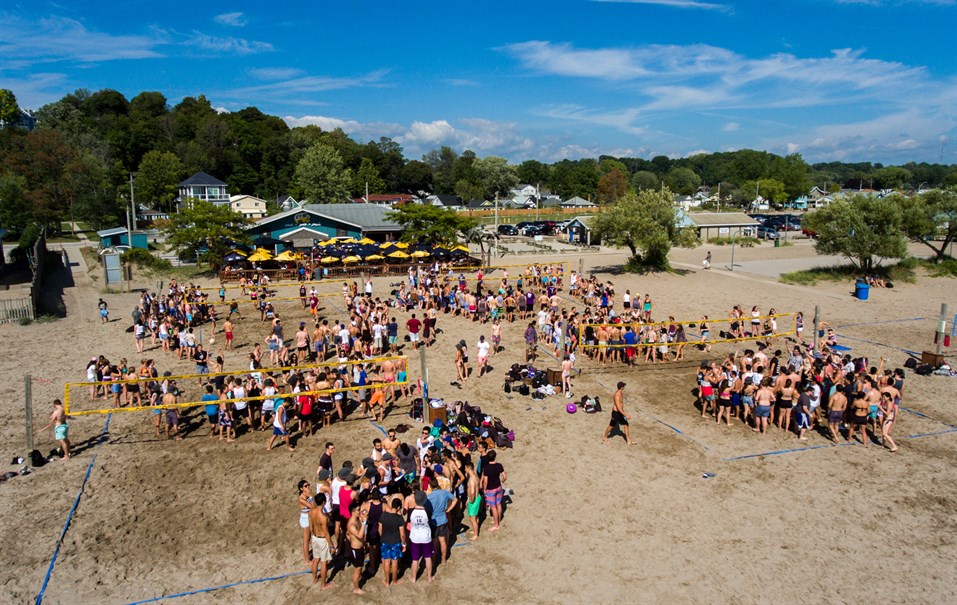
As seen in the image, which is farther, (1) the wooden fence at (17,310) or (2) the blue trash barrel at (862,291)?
(2) the blue trash barrel at (862,291)

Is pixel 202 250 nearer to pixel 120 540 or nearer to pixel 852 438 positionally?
pixel 120 540

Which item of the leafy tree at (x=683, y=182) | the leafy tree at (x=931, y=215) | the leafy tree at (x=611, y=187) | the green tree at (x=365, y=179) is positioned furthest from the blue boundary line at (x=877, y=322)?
the leafy tree at (x=683, y=182)

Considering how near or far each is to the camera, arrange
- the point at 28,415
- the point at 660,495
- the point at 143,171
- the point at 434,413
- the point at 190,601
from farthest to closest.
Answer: the point at 143,171 → the point at 434,413 → the point at 28,415 → the point at 660,495 → the point at 190,601

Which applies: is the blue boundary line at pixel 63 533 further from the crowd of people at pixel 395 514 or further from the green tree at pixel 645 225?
the green tree at pixel 645 225

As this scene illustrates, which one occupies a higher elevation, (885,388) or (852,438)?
(885,388)

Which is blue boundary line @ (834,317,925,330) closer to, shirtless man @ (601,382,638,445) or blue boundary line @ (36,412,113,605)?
shirtless man @ (601,382,638,445)

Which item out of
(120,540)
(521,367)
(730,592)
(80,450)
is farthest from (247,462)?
(730,592)
